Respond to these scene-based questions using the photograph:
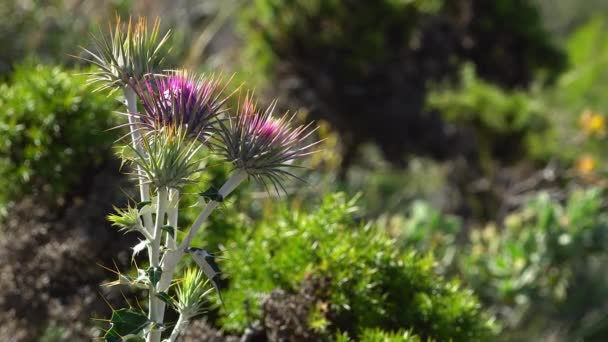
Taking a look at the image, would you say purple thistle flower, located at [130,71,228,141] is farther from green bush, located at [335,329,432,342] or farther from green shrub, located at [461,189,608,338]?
green shrub, located at [461,189,608,338]

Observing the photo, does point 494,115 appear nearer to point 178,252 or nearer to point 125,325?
point 178,252

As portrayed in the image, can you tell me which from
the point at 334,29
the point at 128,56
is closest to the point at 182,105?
the point at 128,56

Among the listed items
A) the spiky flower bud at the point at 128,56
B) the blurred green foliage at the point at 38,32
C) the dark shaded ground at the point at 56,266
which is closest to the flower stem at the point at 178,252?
the spiky flower bud at the point at 128,56

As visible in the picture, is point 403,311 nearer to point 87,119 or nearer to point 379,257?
point 379,257

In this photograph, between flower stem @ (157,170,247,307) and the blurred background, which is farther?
the blurred background

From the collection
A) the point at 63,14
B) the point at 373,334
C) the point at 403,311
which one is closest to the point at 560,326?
the point at 403,311

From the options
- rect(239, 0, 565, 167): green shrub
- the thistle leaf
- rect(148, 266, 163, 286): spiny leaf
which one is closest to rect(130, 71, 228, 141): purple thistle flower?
rect(148, 266, 163, 286): spiny leaf

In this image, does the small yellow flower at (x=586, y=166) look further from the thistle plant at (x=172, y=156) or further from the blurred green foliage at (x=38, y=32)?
the thistle plant at (x=172, y=156)
